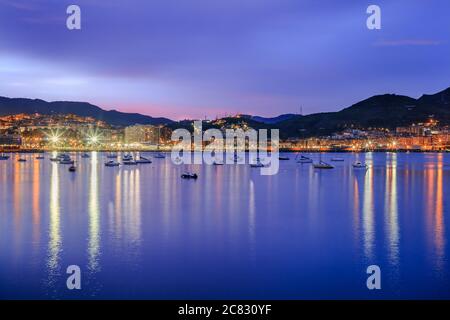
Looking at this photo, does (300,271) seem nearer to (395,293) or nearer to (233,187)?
(395,293)

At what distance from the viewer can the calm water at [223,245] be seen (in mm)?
6973

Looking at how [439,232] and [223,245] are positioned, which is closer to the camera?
[223,245]

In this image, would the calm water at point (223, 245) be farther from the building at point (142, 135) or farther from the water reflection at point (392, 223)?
the building at point (142, 135)

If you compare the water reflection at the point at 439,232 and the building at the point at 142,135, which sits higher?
the building at the point at 142,135

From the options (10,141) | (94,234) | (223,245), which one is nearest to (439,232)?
(223,245)

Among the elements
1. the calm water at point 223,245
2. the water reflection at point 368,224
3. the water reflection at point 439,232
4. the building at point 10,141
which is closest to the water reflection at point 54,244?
the calm water at point 223,245

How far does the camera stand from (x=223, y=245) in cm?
949

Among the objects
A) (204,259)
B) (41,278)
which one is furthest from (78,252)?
(204,259)

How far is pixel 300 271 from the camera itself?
7.77m

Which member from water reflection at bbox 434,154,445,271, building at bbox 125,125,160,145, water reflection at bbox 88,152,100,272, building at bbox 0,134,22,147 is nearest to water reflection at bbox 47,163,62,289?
water reflection at bbox 88,152,100,272

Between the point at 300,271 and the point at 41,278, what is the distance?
3894 mm

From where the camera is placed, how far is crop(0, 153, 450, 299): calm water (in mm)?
6973

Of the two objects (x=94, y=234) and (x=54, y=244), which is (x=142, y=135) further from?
(x=54, y=244)

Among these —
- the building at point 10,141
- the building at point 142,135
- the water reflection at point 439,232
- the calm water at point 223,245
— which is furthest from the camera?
the building at point 142,135
